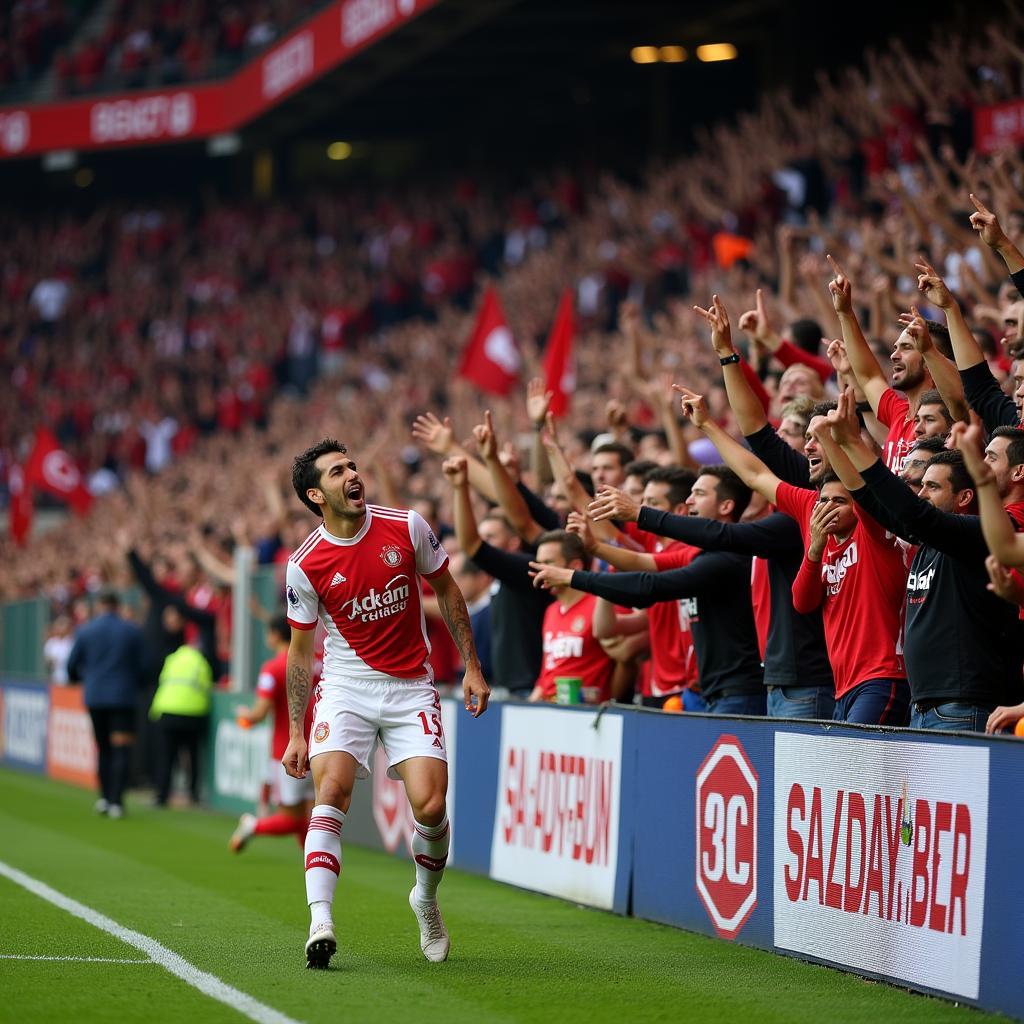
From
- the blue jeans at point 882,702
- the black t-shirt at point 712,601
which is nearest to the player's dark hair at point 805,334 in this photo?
the black t-shirt at point 712,601

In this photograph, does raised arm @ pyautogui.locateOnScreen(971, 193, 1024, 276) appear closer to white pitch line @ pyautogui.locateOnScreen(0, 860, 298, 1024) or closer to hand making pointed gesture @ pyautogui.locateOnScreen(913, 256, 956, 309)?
hand making pointed gesture @ pyautogui.locateOnScreen(913, 256, 956, 309)

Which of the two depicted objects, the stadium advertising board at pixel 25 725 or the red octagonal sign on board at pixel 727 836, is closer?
the red octagonal sign on board at pixel 727 836

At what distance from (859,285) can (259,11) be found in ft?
82.6

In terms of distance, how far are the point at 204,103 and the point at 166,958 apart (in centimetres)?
2940

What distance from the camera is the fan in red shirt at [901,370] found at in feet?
27.0

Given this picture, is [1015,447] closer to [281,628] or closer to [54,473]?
[281,628]

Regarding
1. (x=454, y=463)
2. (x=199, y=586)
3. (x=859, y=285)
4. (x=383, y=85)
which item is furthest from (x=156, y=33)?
(x=454, y=463)

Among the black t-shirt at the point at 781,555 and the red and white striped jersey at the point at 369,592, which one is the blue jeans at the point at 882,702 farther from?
the red and white striped jersey at the point at 369,592

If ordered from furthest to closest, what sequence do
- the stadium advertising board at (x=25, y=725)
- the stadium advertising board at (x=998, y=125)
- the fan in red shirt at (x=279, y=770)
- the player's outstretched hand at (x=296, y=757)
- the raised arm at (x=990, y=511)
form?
the stadium advertising board at (x=25, y=725) → the stadium advertising board at (x=998, y=125) → the fan in red shirt at (x=279, y=770) → the player's outstretched hand at (x=296, y=757) → the raised arm at (x=990, y=511)

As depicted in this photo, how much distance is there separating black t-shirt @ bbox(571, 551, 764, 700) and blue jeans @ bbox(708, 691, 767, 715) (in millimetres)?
27

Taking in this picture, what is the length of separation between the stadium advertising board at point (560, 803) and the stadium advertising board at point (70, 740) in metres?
10.4

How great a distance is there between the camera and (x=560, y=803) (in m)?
10.6

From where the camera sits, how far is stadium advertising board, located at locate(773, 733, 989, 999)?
676 cm

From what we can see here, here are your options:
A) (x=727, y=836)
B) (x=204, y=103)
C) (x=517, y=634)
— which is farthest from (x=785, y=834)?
(x=204, y=103)
